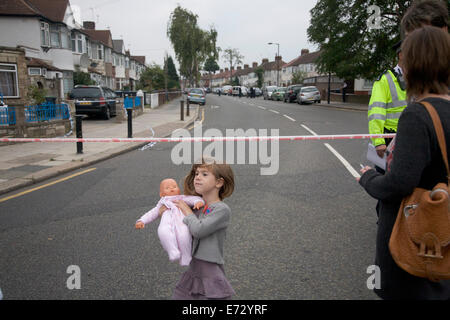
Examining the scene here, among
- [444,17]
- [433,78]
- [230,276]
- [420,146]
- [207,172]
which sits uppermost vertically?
[444,17]

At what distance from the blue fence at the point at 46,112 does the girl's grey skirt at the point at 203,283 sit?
470 inches

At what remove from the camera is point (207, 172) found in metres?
2.30

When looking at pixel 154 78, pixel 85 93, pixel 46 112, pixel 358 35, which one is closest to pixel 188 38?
pixel 154 78

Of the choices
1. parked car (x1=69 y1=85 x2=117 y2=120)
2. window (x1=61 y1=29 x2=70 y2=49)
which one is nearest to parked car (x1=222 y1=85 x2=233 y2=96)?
window (x1=61 y1=29 x2=70 y2=49)

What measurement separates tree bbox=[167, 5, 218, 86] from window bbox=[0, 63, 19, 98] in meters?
38.7

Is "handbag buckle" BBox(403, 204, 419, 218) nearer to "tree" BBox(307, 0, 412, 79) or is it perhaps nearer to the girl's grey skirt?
the girl's grey skirt

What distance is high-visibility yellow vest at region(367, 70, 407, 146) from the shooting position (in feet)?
12.3

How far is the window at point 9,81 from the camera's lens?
57.8ft

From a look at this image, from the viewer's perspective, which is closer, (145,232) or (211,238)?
(211,238)

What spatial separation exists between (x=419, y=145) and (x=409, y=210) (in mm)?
306
